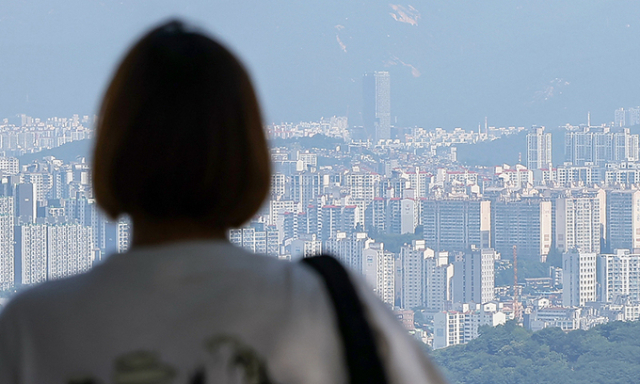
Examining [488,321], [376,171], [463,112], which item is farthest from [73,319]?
[463,112]

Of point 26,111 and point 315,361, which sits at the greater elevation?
point 26,111

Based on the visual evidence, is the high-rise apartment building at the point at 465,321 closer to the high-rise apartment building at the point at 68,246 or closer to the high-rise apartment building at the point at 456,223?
the high-rise apartment building at the point at 456,223

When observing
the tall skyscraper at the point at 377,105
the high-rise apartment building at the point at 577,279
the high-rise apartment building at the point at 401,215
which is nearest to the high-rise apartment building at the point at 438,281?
the high-rise apartment building at the point at 401,215

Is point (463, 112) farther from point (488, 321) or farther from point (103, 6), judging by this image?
point (103, 6)

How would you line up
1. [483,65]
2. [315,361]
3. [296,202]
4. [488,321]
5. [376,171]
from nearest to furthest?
1. [315,361]
2. [488,321]
3. [296,202]
4. [376,171]
5. [483,65]

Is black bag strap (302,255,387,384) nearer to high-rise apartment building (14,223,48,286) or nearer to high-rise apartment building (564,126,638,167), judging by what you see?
high-rise apartment building (14,223,48,286)

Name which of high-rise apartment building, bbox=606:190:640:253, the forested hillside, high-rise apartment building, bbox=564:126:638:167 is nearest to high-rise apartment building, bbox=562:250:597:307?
high-rise apartment building, bbox=606:190:640:253

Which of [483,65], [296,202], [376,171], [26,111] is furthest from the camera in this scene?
[483,65]

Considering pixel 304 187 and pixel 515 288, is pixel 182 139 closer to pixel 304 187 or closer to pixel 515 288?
pixel 515 288
